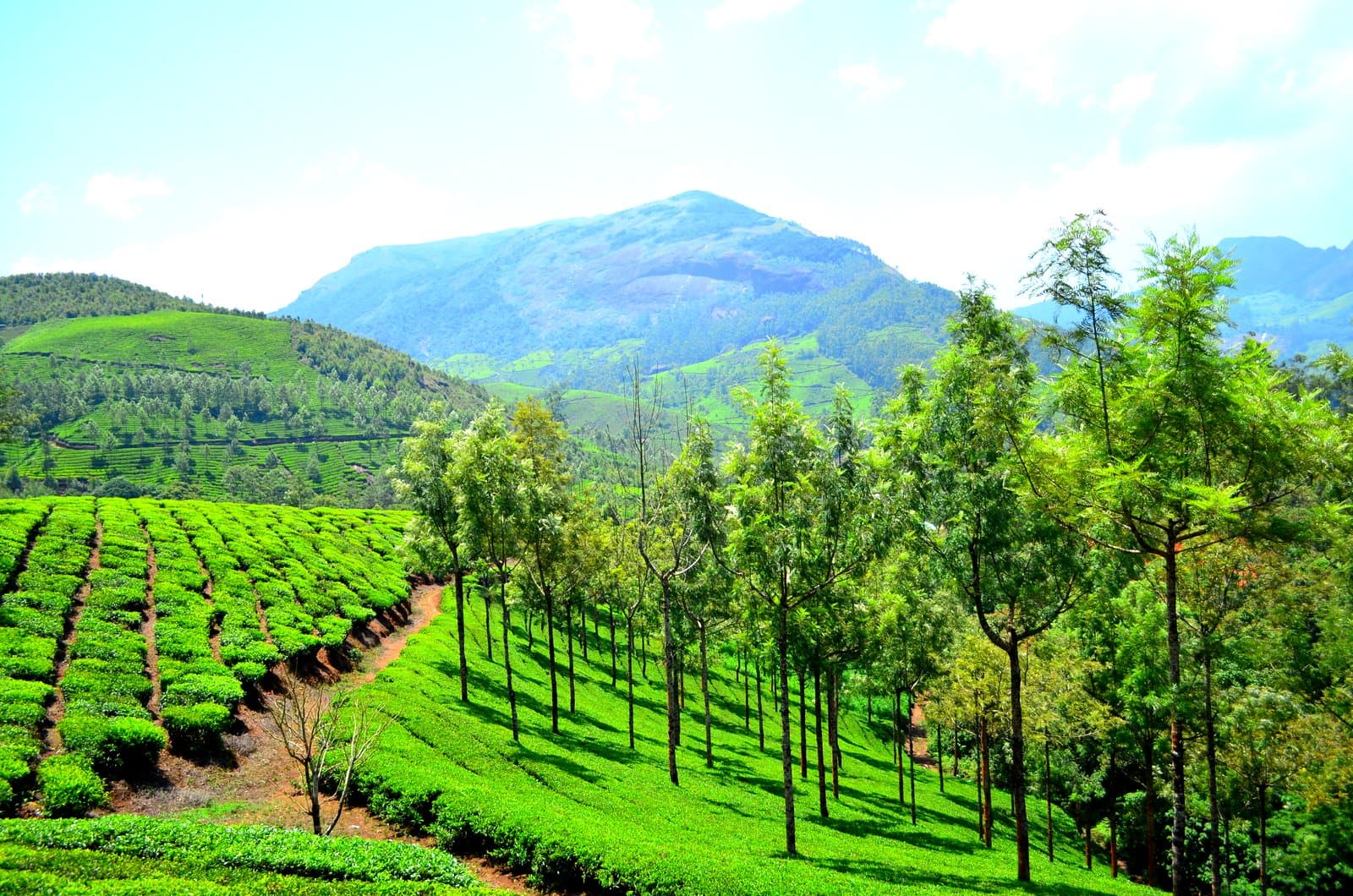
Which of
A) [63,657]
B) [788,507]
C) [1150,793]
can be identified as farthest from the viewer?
[1150,793]

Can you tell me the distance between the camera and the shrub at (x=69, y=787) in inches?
738

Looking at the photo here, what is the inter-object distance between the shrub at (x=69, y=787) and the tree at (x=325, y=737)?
4.90 m

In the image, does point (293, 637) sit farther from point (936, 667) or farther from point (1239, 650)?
point (1239, 650)

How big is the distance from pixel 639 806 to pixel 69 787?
18566 millimetres

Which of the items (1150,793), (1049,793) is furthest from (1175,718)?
(1049,793)

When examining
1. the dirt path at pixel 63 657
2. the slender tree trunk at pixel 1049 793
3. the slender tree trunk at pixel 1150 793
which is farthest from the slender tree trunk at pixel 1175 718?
the dirt path at pixel 63 657

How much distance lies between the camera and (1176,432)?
18234mm

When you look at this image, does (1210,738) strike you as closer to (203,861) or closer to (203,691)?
(203,861)

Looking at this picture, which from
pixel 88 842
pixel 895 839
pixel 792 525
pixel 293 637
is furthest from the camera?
pixel 293 637

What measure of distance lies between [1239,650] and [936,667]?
1392 centimetres

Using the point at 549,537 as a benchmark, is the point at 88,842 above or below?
below

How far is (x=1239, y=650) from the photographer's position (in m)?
31.1

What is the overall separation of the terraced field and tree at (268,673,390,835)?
12.1ft

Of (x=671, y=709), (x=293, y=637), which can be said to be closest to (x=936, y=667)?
(x=671, y=709)
